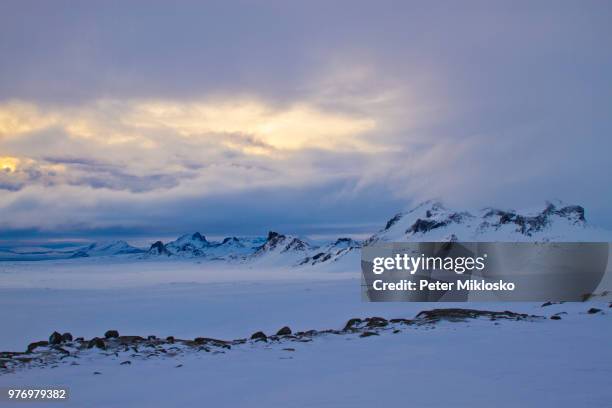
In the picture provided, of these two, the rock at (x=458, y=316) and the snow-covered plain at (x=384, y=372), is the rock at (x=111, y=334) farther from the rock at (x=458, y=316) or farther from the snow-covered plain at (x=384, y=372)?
the rock at (x=458, y=316)

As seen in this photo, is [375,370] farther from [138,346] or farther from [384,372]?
[138,346]

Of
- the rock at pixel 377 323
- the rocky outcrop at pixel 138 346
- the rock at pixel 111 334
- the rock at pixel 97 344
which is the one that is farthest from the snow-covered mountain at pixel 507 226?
the rock at pixel 97 344

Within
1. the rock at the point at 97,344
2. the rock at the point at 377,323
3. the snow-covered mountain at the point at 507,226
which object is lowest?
the rock at the point at 377,323

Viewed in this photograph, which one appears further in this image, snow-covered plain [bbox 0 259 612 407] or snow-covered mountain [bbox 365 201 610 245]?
snow-covered mountain [bbox 365 201 610 245]

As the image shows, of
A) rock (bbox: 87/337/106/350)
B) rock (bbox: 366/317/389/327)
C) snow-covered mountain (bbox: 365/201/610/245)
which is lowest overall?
rock (bbox: 366/317/389/327)

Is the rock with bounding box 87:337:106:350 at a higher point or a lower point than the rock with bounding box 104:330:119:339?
higher

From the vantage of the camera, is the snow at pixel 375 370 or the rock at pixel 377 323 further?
the rock at pixel 377 323

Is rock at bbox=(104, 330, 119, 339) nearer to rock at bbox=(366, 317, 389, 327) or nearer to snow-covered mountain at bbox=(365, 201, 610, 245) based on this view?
rock at bbox=(366, 317, 389, 327)

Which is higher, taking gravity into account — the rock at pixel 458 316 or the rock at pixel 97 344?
the rock at pixel 97 344

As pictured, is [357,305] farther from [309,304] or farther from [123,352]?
[123,352]

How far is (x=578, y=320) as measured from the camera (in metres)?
23.4

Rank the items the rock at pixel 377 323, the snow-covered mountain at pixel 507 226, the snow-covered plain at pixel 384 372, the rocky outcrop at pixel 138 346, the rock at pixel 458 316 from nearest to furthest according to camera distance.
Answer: the snow-covered plain at pixel 384 372 < the rocky outcrop at pixel 138 346 < the rock at pixel 377 323 < the rock at pixel 458 316 < the snow-covered mountain at pixel 507 226

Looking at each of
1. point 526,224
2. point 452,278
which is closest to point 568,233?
point 526,224

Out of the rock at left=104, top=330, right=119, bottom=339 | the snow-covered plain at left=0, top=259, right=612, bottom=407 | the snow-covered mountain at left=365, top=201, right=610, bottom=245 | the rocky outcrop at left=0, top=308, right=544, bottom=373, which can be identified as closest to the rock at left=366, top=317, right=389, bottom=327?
the rocky outcrop at left=0, top=308, right=544, bottom=373
